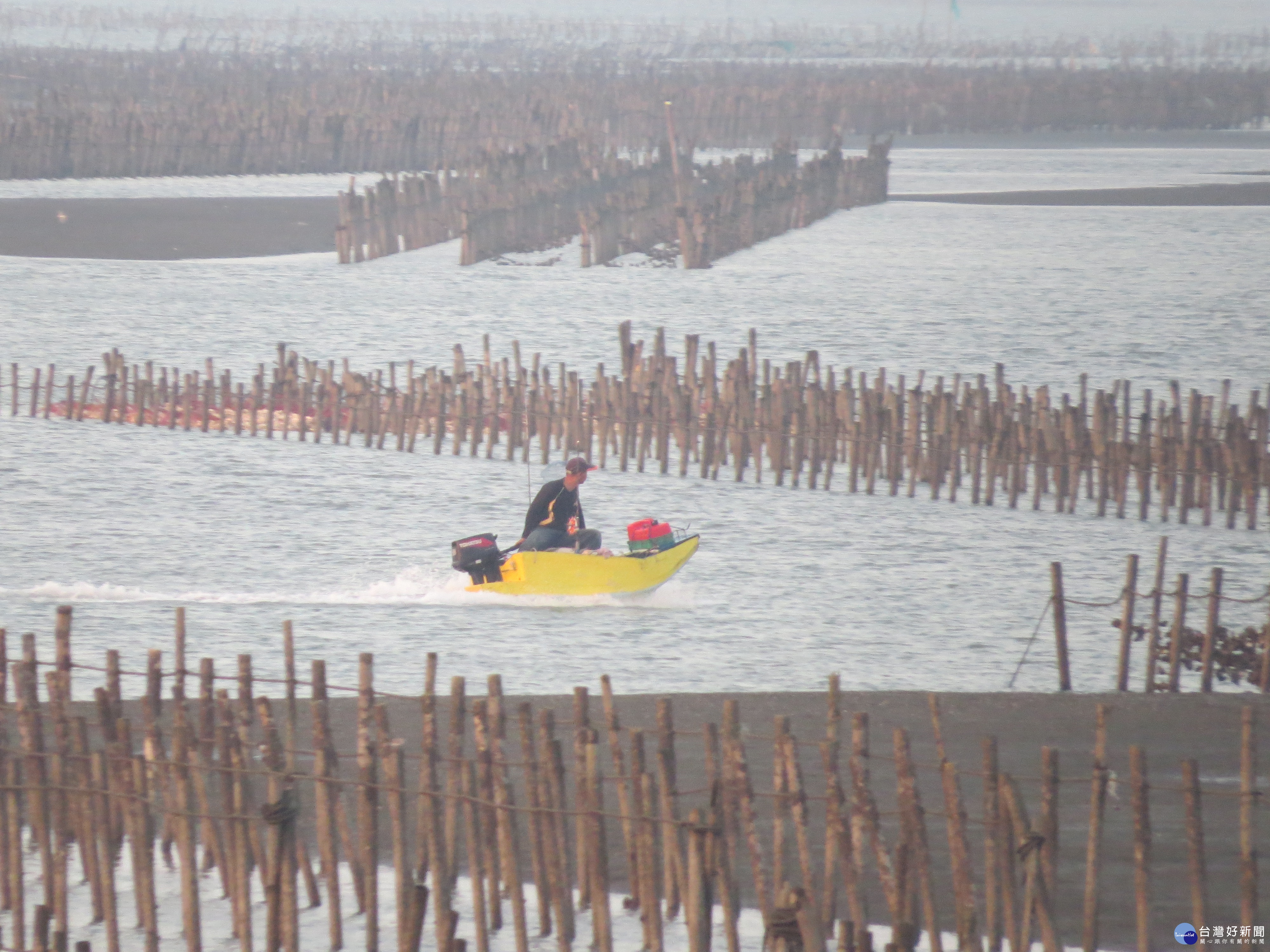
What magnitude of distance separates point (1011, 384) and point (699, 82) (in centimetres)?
4536

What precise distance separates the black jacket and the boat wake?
0.44 metres

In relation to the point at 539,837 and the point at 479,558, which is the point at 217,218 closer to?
the point at 479,558

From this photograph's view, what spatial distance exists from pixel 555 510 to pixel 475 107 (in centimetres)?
3506

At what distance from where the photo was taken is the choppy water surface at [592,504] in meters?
9.01

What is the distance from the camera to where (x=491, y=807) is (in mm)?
5332

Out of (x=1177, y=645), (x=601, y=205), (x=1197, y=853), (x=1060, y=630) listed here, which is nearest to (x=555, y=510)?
(x=1060, y=630)

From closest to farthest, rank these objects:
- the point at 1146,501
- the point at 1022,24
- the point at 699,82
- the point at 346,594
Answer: the point at 346,594
the point at 1146,501
the point at 699,82
the point at 1022,24

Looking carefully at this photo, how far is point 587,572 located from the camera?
32.3ft

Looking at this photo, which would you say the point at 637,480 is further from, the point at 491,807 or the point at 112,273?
the point at 112,273

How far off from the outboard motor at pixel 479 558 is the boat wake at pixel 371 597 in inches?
7.3

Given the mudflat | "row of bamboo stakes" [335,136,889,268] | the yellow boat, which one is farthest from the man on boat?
the mudflat

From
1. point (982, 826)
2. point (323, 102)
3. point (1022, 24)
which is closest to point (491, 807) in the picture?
point (982, 826)

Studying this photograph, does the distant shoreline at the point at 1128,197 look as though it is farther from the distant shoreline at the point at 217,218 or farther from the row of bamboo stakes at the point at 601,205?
the row of bamboo stakes at the point at 601,205

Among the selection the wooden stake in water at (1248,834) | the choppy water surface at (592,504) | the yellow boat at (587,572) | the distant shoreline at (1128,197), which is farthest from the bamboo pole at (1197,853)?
the distant shoreline at (1128,197)
